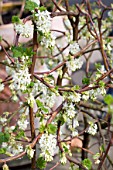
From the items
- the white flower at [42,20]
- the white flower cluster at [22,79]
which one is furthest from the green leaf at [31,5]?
the white flower cluster at [22,79]

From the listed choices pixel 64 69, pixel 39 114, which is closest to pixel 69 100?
pixel 39 114

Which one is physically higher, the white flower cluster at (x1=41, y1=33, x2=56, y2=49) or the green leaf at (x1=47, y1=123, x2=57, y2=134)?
the white flower cluster at (x1=41, y1=33, x2=56, y2=49)

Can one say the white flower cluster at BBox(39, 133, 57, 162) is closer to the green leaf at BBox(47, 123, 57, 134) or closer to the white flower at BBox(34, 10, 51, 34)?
the green leaf at BBox(47, 123, 57, 134)

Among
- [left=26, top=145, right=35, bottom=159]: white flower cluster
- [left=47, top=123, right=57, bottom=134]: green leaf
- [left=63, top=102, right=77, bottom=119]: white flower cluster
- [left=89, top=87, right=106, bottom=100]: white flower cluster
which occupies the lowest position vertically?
[left=26, top=145, right=35, bottom=159]: white flower cluster

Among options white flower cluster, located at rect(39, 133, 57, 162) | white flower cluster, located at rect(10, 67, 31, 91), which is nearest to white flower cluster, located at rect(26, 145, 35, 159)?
white flower cluster, located at rect(39, 133, 57, 162)

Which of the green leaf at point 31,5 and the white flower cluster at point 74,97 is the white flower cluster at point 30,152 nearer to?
the white flower cluster at point 74,97

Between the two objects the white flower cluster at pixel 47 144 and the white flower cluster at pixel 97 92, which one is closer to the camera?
the white flower cluster at pixel 47 144

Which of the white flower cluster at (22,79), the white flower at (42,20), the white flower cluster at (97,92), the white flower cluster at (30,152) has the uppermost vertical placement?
the white flower at (42,20)

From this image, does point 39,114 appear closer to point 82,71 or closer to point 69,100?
point 69,100

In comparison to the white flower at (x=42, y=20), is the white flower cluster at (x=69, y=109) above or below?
below

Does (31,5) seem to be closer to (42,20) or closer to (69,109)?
(42,20)

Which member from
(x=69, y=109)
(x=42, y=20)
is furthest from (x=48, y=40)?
(x=69, y=109)

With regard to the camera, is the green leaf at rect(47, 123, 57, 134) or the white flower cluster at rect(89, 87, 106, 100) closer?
the green leaf at rect(47, 123, 57, 134)

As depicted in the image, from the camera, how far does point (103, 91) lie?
925 mm
